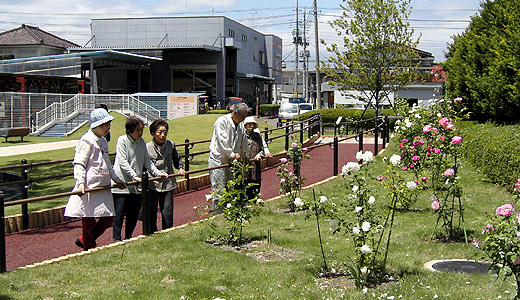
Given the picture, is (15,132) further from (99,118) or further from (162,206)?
(99,118)

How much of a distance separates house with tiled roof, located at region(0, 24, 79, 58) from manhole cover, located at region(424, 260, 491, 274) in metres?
66.4

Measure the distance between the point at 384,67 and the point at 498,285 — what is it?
20.1m

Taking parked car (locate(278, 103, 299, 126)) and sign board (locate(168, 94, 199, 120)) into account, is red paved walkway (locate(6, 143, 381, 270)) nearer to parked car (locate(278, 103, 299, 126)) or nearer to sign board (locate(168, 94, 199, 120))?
sign board (locate(168, 94, 199, 120))

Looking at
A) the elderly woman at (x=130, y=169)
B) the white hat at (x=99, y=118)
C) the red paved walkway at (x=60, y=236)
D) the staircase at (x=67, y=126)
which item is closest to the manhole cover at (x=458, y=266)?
the red paved walkway at (x=60, y=236)

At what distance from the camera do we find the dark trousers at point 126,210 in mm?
7395

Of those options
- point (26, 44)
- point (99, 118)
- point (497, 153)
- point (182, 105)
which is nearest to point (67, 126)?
point (182, 105)

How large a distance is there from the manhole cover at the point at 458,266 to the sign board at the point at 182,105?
1307 inches

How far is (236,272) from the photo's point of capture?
575cm

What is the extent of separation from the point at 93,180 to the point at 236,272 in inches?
79.2

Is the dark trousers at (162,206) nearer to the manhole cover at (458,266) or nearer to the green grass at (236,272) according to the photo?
the green grass at (236,272)

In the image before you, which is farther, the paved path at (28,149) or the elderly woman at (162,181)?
the paved path at (28,149)

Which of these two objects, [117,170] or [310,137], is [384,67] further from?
[117,170]

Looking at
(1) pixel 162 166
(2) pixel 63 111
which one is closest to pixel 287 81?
(2) pixel 63 111

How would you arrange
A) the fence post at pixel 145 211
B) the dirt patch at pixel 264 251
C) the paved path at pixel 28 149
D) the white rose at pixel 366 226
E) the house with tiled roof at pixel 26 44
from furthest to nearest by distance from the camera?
the house with tiled roof at pixel 26 44, the paved path at pixel 28 149, the fence post at pixel 145 211, the dirt patch at pixel 264 251, the white rose at pixel 366 226
